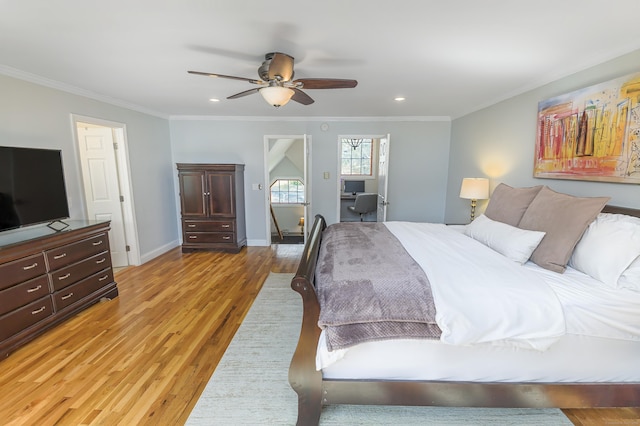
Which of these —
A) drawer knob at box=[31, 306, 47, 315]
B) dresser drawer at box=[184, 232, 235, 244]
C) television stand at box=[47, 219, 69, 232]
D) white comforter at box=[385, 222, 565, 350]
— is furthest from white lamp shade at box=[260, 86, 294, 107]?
dresser drawer at box=[184, 232, 235, 244]

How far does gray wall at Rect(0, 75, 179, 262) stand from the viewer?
259 cm

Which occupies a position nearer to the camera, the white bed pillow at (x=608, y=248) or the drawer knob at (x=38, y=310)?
the white bed pillow at (x=608, y=248)

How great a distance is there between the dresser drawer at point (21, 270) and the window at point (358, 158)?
6710 millimetres

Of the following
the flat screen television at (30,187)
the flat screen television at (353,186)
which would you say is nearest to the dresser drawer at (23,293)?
the flat screen television at (30,187)

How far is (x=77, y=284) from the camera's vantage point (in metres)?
2.68

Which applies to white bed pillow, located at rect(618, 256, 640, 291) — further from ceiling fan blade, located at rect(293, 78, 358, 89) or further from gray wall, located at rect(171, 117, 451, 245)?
gray wall, located at rect(171, 117, 451, 245)

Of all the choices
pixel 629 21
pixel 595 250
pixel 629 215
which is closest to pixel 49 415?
pixel 595 250

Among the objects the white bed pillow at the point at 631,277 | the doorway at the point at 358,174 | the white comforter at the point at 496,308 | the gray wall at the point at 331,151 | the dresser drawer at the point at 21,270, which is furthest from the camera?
the doorway at the point at 358,174

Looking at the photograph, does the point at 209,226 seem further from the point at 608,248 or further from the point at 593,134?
the point at 593,134

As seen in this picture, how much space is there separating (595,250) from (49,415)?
136 inches

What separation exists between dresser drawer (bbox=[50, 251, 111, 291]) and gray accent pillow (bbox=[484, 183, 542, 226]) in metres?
4.05

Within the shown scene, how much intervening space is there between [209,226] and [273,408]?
11.7ft

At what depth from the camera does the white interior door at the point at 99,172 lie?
3.79 meters

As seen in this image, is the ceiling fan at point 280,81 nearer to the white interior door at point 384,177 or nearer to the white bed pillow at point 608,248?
the white bed pillow at point 608,248
